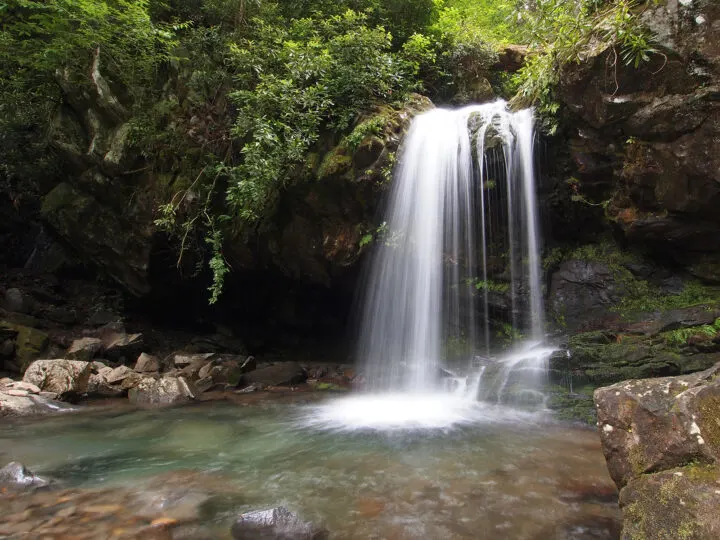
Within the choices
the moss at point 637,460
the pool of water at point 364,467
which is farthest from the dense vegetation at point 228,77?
the moss at point 637,460

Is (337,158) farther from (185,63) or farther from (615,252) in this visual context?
(615,252)

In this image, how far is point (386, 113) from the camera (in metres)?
9.48

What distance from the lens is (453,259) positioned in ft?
32.1

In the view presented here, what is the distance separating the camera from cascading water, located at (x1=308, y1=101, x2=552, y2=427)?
8.67 metres

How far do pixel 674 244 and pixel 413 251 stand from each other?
498cm

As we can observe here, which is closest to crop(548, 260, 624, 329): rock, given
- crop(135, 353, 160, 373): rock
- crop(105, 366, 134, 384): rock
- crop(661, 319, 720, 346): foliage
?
crop(661, 319, 720, 346): foliage

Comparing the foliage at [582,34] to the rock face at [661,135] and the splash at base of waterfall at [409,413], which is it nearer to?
the rock face at [661,135]

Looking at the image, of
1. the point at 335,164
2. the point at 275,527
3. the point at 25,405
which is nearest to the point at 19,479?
the point at 275,527

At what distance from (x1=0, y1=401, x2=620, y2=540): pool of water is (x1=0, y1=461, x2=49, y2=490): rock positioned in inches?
9.8

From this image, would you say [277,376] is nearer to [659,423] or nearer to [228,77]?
[228,77]

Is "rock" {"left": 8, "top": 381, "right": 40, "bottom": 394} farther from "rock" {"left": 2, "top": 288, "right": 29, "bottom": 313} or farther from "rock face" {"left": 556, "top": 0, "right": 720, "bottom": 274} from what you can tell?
"rock face" {"left": 556, "top": 0, "right": 720, "bottom": 274}

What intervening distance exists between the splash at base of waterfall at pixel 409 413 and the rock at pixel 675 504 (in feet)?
12.7

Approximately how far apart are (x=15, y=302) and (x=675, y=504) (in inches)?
606

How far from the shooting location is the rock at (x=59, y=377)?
8820mm
